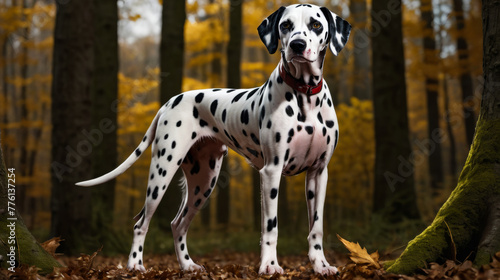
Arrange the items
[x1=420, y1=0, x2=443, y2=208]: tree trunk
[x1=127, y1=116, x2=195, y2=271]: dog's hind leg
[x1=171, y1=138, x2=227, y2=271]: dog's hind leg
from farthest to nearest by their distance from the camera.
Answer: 1. [x1=420, y1=0, x2=443, y2=208]: tree trunk
2. [x1=171, y1=138, x2=227, y2=271]: dog's hind leg
3. [x1=127, y1=116, x2=195, y2=271]: dog's hind leg

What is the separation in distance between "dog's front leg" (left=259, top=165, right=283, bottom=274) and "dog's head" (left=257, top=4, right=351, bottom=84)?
0.87 meters

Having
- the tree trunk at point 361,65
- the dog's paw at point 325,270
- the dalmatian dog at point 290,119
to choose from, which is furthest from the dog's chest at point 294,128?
the tree trunk at point 361,65

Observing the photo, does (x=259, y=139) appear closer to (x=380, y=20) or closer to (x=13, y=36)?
(x=380, y=20)

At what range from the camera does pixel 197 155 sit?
545 centimetres

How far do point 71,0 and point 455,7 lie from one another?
40.1 ft

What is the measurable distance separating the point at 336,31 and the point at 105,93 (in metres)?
7.78

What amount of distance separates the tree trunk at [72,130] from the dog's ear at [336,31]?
224 inches

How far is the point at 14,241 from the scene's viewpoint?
12.3ft

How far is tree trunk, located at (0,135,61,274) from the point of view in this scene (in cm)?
369

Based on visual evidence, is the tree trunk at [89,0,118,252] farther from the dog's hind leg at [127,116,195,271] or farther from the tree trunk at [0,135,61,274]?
the tree trunk at [0,135,61,274]

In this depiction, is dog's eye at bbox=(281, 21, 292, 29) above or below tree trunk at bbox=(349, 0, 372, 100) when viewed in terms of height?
below

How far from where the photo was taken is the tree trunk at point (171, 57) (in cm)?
1091

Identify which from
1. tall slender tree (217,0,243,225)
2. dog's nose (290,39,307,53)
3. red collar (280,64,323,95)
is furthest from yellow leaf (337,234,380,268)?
tall slender tree (217,0,243,225)

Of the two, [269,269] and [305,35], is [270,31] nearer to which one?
[305,35]
